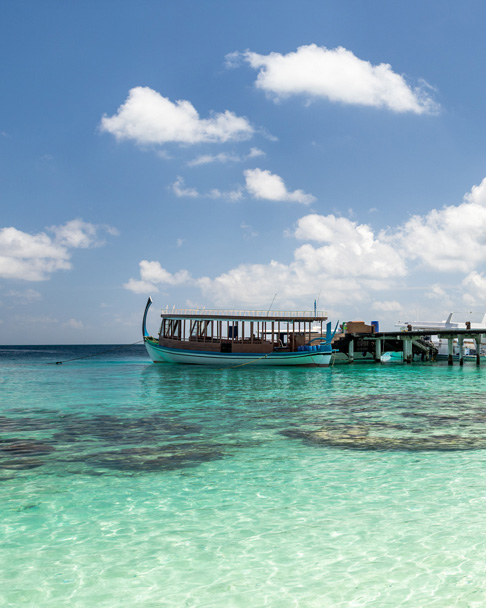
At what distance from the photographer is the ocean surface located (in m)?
5.64

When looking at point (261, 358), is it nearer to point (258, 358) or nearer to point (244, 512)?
point (258, 358)

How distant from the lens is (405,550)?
651cm

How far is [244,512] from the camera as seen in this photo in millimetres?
8016

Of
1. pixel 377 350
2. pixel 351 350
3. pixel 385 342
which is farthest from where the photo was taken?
pixel 385 342

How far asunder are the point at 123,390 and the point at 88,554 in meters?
21.9

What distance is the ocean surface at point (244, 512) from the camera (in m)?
5.64

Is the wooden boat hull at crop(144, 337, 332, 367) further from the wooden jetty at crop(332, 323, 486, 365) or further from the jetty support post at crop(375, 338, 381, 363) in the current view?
the jetty support post at crop(375, 338, 381, 363)

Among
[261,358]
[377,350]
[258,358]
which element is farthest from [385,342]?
[258,358]

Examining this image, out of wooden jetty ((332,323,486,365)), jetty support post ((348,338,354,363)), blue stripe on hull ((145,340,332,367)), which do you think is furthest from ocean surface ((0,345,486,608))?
jetty support post ((348,338,354,363))

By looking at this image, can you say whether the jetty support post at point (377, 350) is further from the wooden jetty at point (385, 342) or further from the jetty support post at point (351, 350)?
the jetty support post at point (351, 350)

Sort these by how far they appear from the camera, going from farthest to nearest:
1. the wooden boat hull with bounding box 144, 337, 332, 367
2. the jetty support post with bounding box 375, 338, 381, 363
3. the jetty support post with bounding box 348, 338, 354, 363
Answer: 1. the jetty support post with bounding box 348, 338, 354, 363
2. the jetty support post with bounding box 375, 338, 381, 363
3. the wooden boat hull with bounding box 144, 337, 332, 367

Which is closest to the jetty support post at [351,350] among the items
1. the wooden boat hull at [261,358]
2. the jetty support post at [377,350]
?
the jetty support post at [377,350]

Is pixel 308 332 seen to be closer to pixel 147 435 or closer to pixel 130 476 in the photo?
pixel 147 435

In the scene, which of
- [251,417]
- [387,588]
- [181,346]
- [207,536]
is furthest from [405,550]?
[181,346]
